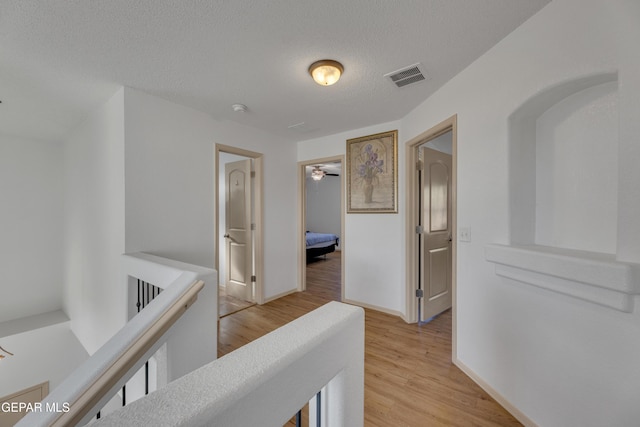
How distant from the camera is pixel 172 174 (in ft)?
8.22

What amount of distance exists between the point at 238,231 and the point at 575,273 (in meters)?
3.58

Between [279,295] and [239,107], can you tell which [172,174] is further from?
[279,295]

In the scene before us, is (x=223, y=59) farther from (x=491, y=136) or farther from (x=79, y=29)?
(x=491, y=136)

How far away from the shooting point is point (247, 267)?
3.61 m

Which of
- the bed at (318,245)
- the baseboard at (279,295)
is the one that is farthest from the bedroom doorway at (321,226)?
the baseboard at (279,295)

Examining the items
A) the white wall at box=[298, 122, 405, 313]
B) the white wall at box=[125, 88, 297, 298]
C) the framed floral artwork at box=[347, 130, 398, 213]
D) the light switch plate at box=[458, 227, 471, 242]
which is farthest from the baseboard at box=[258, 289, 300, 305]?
the light switch plate at box=[458, 227, 471, 242]

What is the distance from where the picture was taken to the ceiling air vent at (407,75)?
6.37 ft

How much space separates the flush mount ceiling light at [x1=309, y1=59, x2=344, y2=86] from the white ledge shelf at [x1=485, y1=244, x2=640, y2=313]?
5.42ft

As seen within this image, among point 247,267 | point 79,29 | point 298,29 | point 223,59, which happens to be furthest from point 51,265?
point 298,29

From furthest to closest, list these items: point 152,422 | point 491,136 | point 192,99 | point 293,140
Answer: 1. point 293,140
2. point 192,99
3. point 491,136
4. point 152,422

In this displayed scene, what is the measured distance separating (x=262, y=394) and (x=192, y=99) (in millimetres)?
2709

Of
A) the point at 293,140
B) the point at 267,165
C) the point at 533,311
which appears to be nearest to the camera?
the point at 533,311

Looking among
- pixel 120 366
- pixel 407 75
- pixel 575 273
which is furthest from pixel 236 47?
pixel 575 273

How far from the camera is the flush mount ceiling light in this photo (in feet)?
5.98
